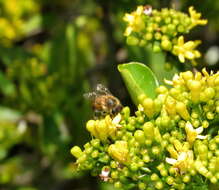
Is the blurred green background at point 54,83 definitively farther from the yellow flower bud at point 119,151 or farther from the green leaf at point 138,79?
the yellow flower bud at point 119,151

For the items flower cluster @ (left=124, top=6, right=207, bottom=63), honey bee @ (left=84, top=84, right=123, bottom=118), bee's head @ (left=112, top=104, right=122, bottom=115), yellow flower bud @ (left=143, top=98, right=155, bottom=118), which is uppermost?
flower cluster @ (left=124, top=6, right=207, bottom=63)

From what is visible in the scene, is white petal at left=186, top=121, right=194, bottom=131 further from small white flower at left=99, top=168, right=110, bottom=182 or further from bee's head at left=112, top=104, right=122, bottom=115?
bee's head at left=112, top=104, right=122, bottom=115

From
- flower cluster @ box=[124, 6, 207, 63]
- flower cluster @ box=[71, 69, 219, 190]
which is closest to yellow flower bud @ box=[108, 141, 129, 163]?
flower cluster @ box=[71, 69, 219, 190]

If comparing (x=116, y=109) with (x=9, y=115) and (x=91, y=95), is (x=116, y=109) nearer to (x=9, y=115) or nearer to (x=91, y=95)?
(x=91, y=95)

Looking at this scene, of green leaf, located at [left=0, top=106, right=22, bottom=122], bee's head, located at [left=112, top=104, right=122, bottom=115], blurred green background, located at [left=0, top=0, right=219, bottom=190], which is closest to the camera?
bee's head, located at [left=112, top=104, right=122, bottom=115]

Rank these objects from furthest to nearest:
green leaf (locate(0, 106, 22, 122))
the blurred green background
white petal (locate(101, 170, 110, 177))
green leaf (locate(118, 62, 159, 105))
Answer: green leaf (locate(0, 106, 22, 122)) < the blurred green background < green leaf (locate(118, 62, 159, 105)) < white petal (locate(101, 170, 110, 177))

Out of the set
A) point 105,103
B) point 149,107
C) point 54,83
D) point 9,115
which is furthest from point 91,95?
point 9,115

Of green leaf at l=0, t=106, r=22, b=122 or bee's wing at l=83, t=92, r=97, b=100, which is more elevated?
green leaf at l=0, t=106, r=22, b=122

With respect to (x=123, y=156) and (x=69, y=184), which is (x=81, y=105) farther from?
(x=123, y=156)
